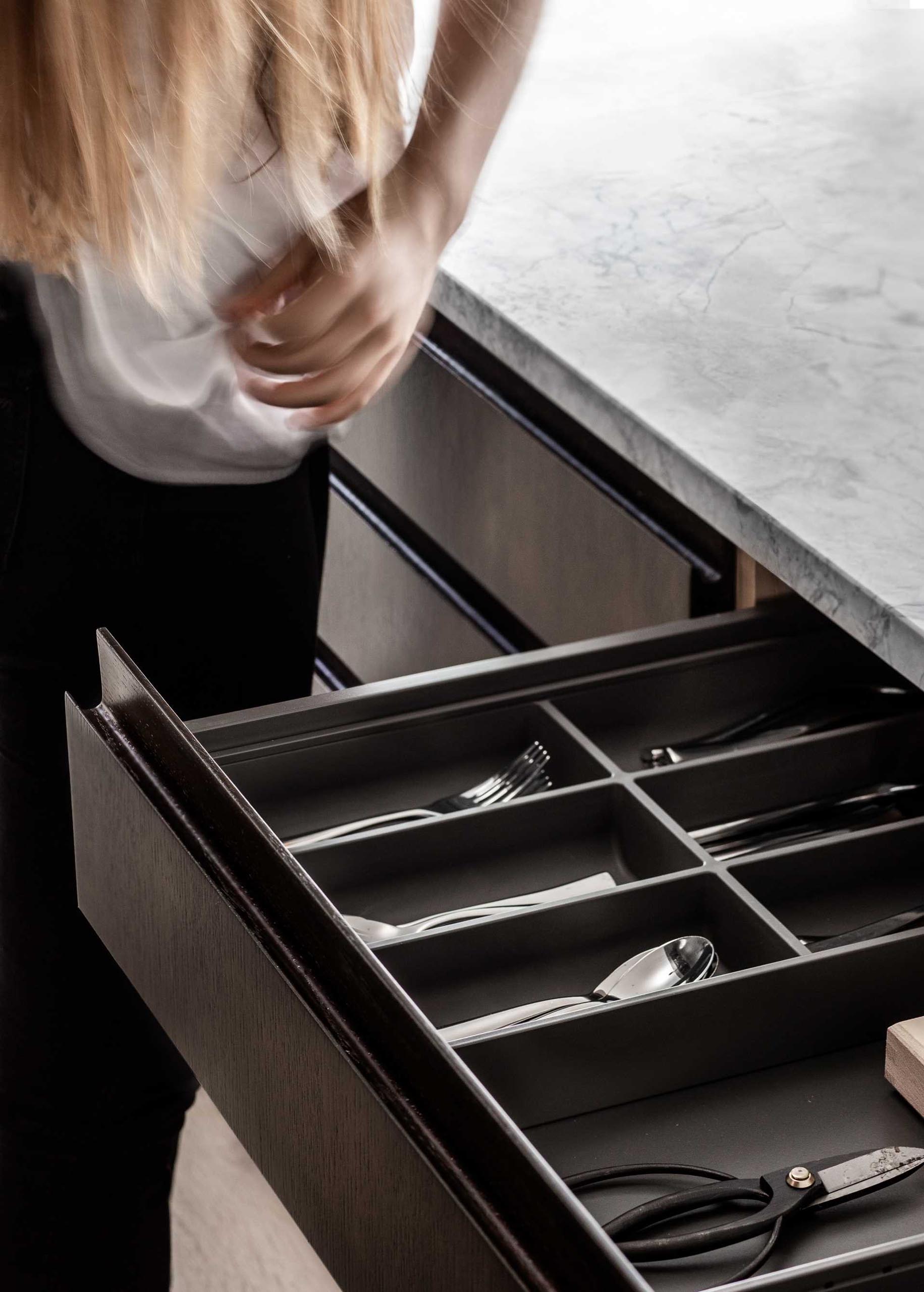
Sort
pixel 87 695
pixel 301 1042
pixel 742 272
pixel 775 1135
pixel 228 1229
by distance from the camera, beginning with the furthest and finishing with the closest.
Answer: pixel 228 1229 → pixel 742 272 → pixel 87 695 → pixel 775 1135 → pixel 301 1042

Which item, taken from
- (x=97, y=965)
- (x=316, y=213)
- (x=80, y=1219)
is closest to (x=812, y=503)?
(x=316, y=213)

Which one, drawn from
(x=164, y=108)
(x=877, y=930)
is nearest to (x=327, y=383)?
(x=164, y=108)

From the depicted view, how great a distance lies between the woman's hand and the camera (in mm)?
914

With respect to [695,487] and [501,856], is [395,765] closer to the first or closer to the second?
[501,856]

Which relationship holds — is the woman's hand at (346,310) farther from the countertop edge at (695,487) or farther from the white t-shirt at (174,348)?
the countertop edge at (695,487)

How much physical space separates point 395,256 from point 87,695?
338 mm

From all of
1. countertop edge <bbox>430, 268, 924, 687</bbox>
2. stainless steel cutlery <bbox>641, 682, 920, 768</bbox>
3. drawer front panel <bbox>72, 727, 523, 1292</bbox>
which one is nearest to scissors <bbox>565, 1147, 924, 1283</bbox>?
drawer front panel <bbox>72, 727, 523, 1292</bbox>

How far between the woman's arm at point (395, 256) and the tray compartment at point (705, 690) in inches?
8.6

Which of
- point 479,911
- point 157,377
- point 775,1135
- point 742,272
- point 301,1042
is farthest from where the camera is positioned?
point 742,272

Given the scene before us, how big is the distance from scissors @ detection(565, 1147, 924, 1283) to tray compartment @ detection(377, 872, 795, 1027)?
0.38 ft

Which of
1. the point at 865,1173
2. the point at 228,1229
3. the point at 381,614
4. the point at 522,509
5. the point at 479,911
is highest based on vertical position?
the point at 381,614

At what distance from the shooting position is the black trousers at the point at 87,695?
3.29ft

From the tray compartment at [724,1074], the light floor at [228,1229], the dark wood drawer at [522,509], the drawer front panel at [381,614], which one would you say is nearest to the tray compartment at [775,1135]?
the tray compartment at [724,1074]

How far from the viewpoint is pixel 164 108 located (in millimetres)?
801
